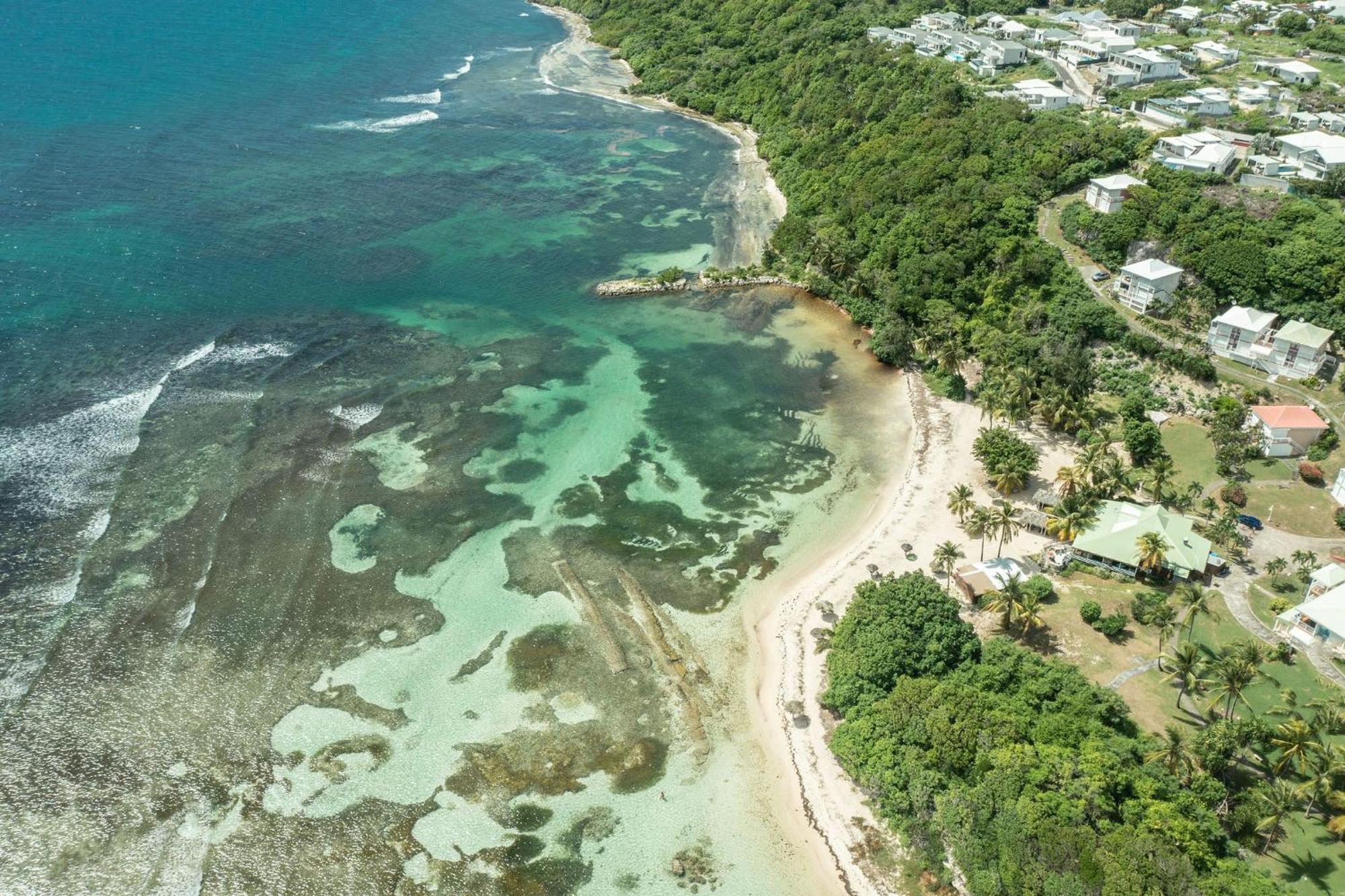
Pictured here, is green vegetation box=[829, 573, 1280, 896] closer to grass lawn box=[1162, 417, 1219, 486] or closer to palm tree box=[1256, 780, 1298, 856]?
palm tree box=[1256, 780, 1298, 856]

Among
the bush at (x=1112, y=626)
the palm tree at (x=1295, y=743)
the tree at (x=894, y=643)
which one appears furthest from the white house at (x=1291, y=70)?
the palm tree at (x=1295, y=743)

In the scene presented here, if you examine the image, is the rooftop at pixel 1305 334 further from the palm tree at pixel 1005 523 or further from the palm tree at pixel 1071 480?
the palm tree at pixel 1005 523

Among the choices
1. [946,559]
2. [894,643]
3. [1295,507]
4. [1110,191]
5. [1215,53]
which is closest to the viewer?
[894,643]

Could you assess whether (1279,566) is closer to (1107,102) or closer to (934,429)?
(934,429)

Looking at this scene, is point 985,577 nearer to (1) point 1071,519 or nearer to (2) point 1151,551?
(1) point 1071,519

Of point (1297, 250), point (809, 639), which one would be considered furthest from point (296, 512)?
point (1297, 250)

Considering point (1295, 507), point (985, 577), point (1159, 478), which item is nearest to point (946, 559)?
point (985, 577)
